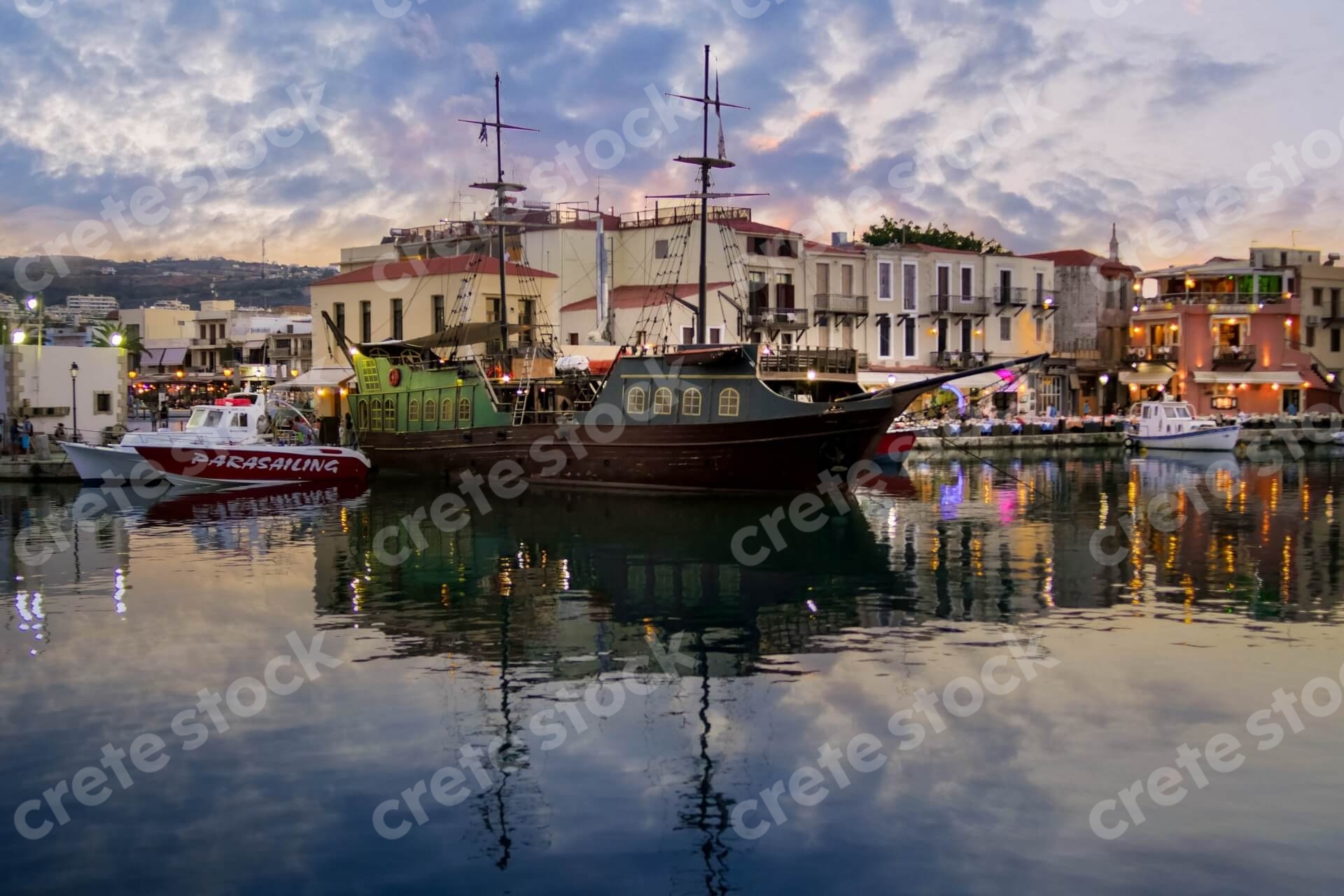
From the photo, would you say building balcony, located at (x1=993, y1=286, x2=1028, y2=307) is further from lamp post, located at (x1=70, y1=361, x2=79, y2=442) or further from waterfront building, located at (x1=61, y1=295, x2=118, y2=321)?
waterfront building, located at (x1=61, y1=295, x2=118, y2=321)

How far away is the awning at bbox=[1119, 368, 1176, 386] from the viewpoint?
72.2 m

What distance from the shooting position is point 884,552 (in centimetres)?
2486

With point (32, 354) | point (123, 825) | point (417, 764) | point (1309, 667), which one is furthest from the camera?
point (32, 354)

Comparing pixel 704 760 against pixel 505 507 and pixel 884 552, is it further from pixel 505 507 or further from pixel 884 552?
pixel 505 507

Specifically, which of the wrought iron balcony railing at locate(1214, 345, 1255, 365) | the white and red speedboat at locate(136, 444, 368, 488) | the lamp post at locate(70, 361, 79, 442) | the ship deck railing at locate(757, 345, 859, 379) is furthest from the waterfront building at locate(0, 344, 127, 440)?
the wrought iron balcony railing at locate(1214, 345, 1255, 365)

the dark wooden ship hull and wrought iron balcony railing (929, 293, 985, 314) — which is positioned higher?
wrought iron balcony railing (929, 293, 985, 314)

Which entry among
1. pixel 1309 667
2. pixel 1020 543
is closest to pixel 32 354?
pixel 1020 543

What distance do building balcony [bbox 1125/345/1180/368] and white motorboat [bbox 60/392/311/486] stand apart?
48874 millimetres

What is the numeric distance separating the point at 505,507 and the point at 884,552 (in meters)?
12.3

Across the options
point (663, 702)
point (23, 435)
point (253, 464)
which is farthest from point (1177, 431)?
point (663, 702)

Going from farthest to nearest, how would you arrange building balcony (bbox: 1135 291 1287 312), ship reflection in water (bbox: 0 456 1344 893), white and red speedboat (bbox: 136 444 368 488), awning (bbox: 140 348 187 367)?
awning (bbox: 140 348 187 367) → building balcony (bbox: 1135 291 1287 312) → white and red speedboat (bbox: 136 444 368 488) → ship reflection in water (bbox: 0 456 1344 893)

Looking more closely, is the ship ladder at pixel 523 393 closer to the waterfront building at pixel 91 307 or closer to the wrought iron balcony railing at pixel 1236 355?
the wrought iron balcony railing at pixel 1236 355

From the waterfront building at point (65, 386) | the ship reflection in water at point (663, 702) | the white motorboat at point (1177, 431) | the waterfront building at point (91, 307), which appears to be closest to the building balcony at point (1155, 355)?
the white motorboat at point (1177, 431)

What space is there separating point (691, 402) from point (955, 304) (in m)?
34.4
